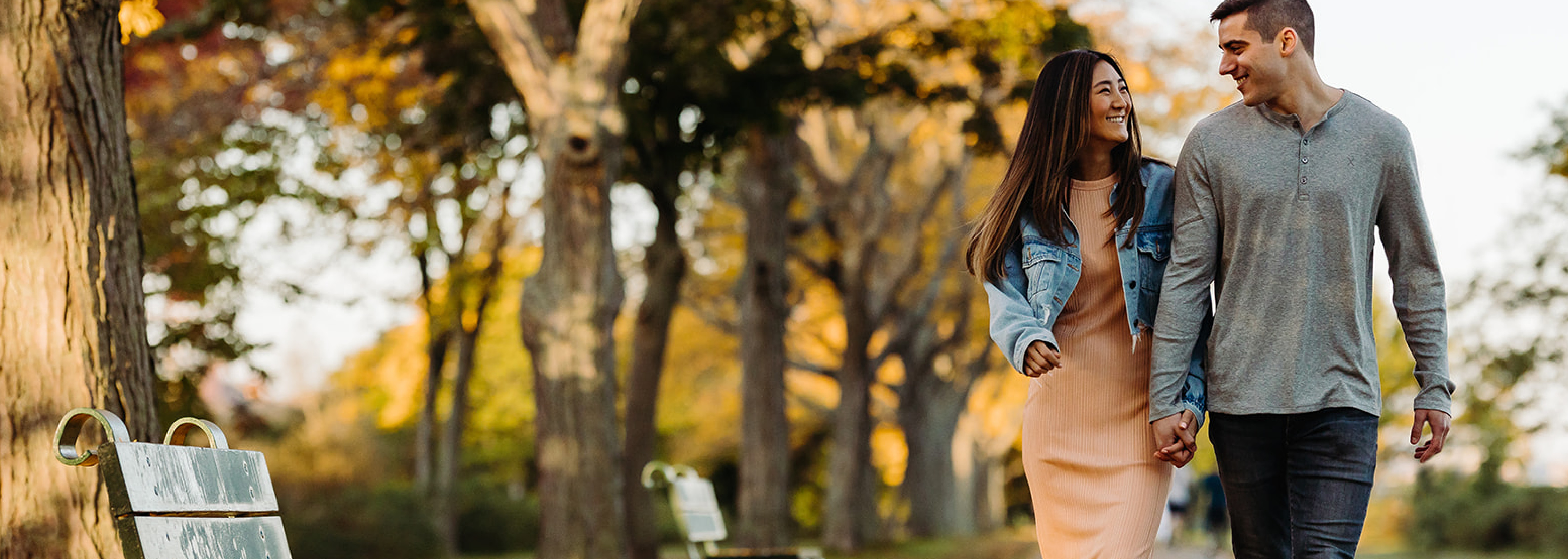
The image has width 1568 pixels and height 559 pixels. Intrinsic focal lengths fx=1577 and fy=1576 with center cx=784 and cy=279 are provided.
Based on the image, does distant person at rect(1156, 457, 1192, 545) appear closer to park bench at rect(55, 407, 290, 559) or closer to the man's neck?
the man's neck

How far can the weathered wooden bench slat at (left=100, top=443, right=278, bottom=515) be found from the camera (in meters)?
3.29

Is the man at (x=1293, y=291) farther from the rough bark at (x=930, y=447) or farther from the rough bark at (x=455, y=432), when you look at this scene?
the rough bark at (x=930, y=447)

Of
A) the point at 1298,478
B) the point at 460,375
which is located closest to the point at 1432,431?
the point at 1298,478

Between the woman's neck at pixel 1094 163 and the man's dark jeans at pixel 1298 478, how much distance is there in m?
0.75

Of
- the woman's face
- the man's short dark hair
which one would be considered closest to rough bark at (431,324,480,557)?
the woman's face

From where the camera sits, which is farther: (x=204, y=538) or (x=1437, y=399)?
(x=1437, y=399)

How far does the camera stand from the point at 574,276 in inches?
418

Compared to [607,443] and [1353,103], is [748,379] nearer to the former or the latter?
[607,443]

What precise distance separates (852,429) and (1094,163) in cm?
1944

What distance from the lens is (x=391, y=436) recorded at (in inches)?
1283

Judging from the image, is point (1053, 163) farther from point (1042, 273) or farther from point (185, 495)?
point (185, 495)

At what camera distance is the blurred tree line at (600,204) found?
10648 mm

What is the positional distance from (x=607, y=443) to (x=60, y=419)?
5.66m

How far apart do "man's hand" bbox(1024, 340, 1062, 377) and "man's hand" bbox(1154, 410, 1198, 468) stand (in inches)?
11.5
